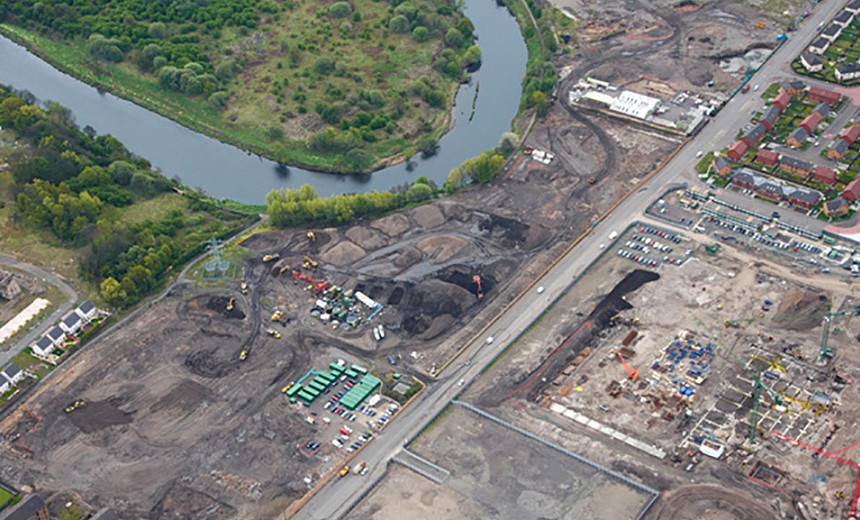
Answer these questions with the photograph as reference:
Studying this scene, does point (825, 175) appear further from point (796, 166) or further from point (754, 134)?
Answer: point (754, 134)

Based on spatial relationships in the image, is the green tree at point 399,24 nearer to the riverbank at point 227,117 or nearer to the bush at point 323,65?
the bush at point 323,65

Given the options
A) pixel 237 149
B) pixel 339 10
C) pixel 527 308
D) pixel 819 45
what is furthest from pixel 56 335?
pixel 819 45

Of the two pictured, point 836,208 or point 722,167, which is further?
point 722,167

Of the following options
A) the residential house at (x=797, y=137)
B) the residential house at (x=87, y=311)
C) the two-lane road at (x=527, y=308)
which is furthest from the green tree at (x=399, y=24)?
the residential house at (x=87, y=311)

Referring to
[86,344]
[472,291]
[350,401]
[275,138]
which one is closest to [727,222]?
[472,291]

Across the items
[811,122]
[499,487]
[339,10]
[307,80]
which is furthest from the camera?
[339,10]

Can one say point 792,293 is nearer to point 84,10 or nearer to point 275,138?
point 275,138
